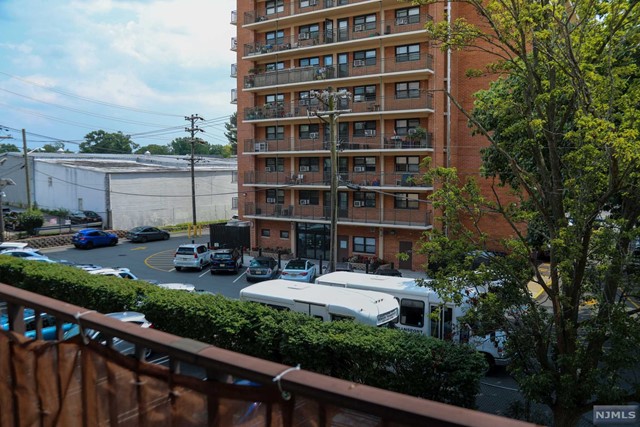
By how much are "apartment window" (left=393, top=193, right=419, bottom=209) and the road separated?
10625 millimetres

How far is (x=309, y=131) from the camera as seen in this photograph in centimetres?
3634

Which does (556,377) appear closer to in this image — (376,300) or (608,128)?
(608,128)

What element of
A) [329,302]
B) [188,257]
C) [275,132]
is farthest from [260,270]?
[329,302]

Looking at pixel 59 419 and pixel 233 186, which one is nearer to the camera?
pixel 59 419

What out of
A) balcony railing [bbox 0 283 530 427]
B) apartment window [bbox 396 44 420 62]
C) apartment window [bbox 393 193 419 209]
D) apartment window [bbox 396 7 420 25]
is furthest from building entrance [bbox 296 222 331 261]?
balcony railing [bbox 0 283 530 427]

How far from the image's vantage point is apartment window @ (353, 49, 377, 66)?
3334 cm

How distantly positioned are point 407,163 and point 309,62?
10.3 metres

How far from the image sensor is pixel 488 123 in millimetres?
21219

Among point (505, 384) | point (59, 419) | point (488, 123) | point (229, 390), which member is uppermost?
point (488, 123)

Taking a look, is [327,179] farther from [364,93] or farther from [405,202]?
[364,93]

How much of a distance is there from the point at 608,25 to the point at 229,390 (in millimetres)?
10032

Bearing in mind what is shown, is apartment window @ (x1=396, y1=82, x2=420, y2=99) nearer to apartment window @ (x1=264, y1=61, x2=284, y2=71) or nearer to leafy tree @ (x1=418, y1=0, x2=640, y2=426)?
apartment window @ (x1=264, y1=61, x2=284, y2=71)

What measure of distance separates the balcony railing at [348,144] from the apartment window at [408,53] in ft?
15.5

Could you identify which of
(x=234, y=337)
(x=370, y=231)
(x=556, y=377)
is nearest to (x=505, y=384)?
(x=556, y=377)
